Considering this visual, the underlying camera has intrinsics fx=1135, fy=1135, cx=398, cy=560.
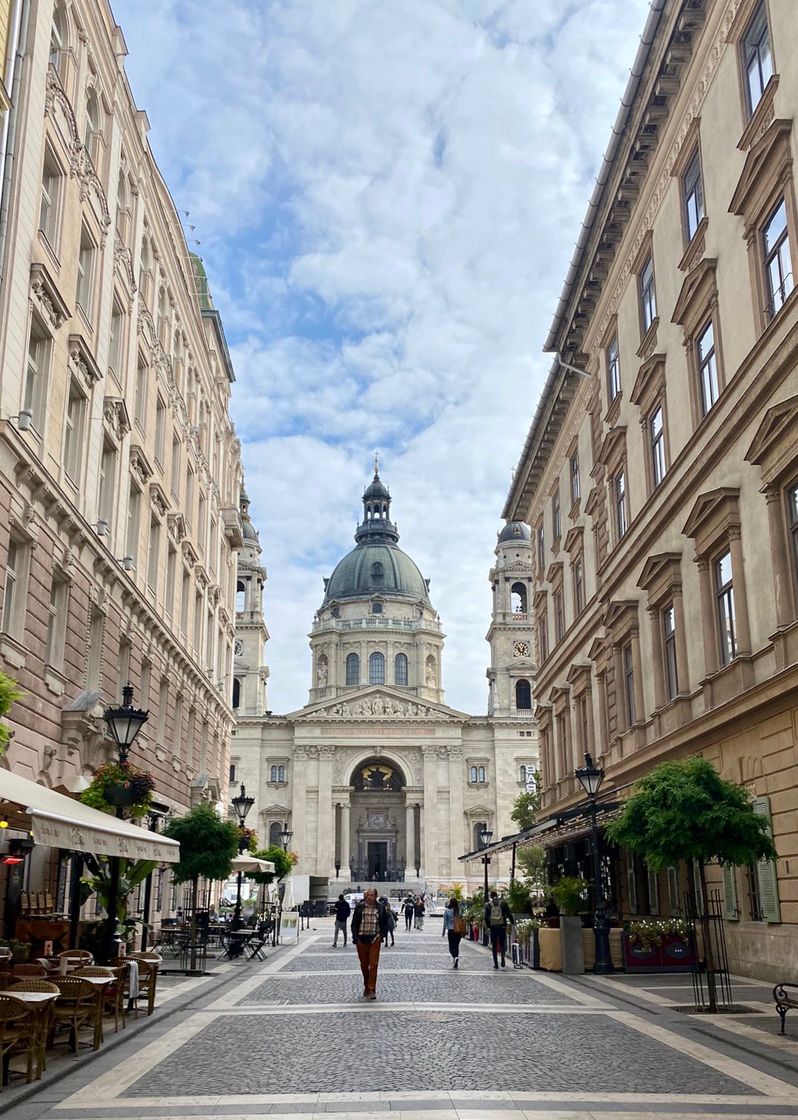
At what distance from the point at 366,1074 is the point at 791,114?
48.4 feet

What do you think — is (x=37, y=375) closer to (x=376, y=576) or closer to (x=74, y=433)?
(x=74, y=433)

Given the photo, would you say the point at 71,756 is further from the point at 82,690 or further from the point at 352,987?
the point at 352,987

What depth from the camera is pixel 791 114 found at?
681 inches

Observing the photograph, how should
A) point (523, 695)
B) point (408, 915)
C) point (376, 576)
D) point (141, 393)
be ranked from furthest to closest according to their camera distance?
point (376, 576), point (523, 695), point (408, 915), point (141, 393)

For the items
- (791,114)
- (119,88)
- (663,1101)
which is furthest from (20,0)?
(663,1101)

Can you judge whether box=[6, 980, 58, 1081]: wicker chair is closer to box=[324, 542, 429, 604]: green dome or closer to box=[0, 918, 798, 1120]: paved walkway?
box=[0, 918, 798, 1120]: paved walkway

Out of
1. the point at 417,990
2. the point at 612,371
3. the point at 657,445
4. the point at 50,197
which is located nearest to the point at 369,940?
the point at 417,990

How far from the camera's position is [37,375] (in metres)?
21.0

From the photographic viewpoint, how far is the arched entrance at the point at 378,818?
325 feet

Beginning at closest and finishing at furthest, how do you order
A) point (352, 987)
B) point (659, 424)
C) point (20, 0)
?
point (20, 0) → point (352, 987) → point (659, 424)

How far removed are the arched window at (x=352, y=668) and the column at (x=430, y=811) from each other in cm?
1329

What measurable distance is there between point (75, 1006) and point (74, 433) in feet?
45.6

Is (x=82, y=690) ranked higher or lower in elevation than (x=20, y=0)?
lower

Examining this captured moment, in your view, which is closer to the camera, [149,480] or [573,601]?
[149,480]
